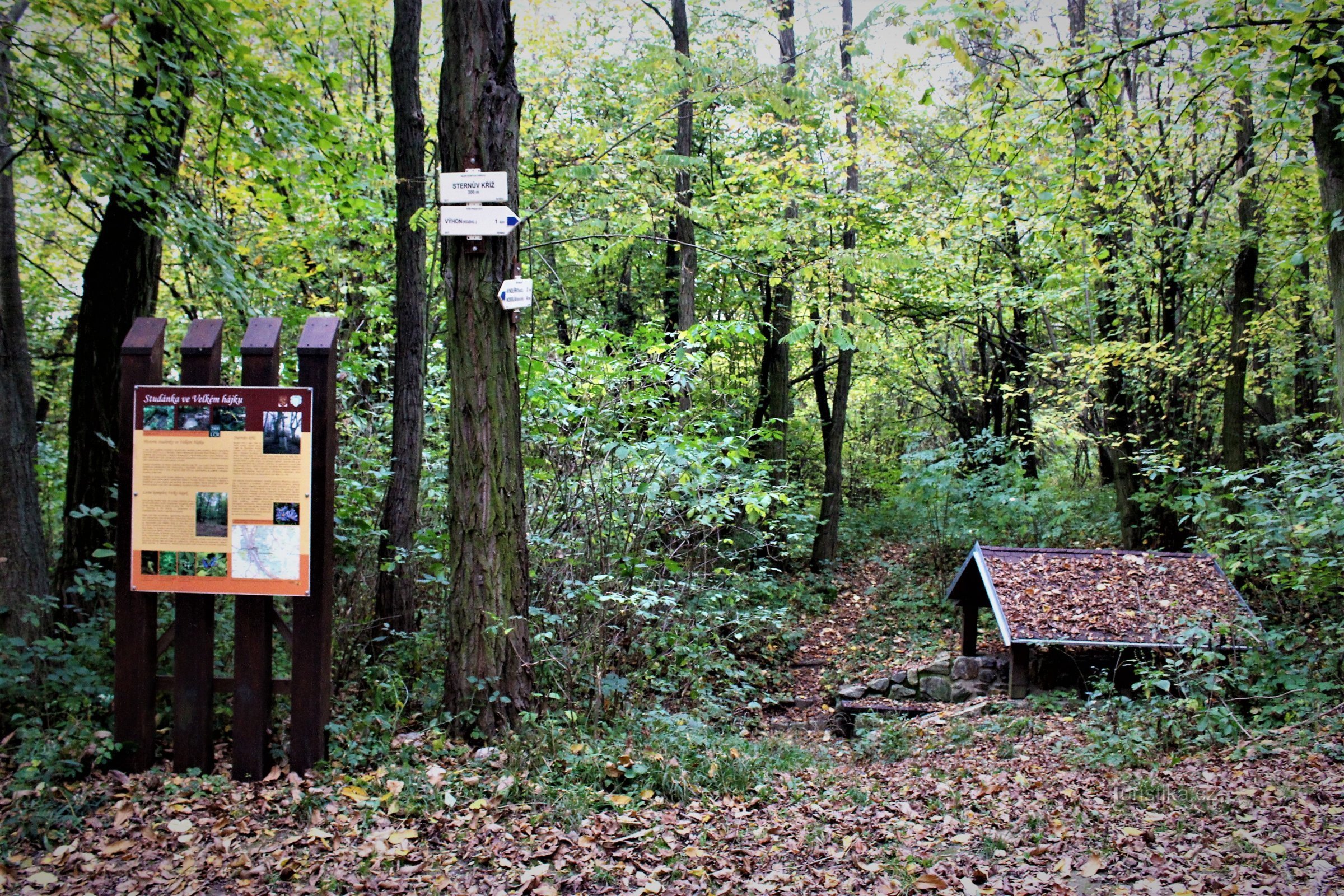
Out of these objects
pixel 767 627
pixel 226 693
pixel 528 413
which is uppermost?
pixel 528 413

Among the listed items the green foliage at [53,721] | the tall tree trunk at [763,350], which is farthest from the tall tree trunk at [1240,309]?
the green foliage at [53,721]

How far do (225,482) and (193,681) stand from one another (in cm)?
103

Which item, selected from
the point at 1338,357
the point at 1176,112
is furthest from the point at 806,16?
the point at 1338,357

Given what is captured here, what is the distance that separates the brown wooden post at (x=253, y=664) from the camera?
14.1ft

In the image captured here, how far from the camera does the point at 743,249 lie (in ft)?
42.5

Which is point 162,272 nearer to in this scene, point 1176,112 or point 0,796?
point 0,796

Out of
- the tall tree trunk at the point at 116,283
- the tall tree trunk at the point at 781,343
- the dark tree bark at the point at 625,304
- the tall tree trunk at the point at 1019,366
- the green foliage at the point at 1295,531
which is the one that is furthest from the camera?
the dark tree bark at the point at 625,304

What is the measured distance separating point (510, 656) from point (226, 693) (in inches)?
59.1

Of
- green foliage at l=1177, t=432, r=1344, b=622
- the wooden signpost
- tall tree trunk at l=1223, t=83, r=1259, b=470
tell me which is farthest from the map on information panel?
tall tree trunk at l=1223, t=83, r=1259, b=470

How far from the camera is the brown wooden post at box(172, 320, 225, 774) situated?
169 inches

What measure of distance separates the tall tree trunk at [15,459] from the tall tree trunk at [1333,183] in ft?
27.7

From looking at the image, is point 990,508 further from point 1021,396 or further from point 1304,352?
point 1304,352

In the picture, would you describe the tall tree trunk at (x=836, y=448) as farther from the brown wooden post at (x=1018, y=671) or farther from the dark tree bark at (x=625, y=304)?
the brown wooden post at (x=1018, y=671)

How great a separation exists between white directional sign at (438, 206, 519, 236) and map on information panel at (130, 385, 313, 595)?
1281 mm
